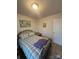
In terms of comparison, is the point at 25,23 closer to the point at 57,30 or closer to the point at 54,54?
the point at 57,30

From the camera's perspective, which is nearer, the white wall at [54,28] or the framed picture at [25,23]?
the white wall at [54,28]

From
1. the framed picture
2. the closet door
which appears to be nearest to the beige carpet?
the closet door

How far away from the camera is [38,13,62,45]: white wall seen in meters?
4.32

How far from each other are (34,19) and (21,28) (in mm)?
1161

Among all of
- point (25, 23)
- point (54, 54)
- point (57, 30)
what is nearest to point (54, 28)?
point (57, 30)

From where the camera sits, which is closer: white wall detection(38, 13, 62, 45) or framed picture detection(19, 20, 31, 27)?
white wall detection(38, 13, 62, 45)

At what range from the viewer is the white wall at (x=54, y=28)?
170 inches

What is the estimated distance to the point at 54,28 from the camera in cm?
457

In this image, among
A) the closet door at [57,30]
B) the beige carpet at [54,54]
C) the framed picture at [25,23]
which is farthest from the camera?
the framed picture at [25,23]

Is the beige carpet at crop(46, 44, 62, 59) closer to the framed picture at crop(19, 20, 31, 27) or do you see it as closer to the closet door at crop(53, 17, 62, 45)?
the closet door at crop(53, 17, 62, 45)

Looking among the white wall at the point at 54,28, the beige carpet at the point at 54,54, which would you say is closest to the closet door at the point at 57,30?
the white wall at the point at 54,28

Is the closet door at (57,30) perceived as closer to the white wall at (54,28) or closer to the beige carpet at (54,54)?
the white wall at (54,28)

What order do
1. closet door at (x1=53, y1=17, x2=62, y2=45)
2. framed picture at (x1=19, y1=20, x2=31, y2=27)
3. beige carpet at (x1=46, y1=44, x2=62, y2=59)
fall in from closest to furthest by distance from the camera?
beige carpet at (x1=46, y1=44, x2=62, y2=59) → closet door at (x1=53, y1=17, x2=62, y2=45) → framed picture at (x1=19, y1=20, x2=31, y2=27)
